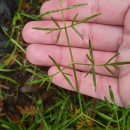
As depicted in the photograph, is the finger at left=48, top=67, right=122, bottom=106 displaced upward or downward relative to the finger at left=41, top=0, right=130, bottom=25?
downward

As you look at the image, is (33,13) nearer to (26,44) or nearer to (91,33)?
(26,44)

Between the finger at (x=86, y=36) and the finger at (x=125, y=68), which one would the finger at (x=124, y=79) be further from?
the finger at (x=86, y=36)

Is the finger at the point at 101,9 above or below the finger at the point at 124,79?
above

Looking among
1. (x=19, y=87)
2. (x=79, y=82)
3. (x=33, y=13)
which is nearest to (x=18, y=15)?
(x=33, y=13)

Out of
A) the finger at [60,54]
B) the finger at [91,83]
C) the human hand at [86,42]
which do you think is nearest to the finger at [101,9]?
the human hand at [86,42]

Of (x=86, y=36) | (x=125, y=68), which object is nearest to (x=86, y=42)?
(x=86, y=36)

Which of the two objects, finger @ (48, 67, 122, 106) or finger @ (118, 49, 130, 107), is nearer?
finger @ (118, 49, 130, 107)

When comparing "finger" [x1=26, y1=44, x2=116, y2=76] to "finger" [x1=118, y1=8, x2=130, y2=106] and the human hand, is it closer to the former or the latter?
the human hand

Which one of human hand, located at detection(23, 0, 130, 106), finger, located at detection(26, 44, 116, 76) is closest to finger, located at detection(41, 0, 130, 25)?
human hand, located at detection(23, 0, 130, 106)
